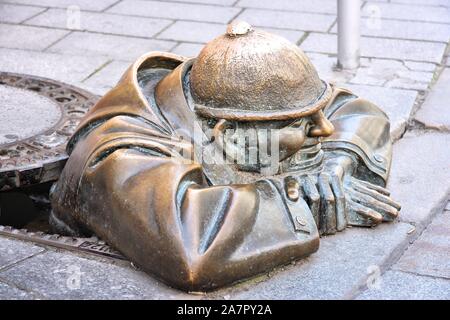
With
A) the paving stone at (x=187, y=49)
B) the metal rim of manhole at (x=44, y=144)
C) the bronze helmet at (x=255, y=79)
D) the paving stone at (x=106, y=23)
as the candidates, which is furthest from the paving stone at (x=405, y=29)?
the bronze helmet at (x=255, y=79)

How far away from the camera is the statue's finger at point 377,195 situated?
12.8ft

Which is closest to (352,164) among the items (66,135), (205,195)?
(205,195)

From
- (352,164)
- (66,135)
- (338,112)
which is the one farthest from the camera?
(66,135)

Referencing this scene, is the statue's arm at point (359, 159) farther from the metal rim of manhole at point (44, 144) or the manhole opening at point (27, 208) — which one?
the manhole opening at point (27, 208)

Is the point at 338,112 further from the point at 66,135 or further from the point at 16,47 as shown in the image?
the point at 16,47

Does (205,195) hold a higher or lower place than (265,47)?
lower

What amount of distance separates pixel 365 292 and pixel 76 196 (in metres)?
1.26

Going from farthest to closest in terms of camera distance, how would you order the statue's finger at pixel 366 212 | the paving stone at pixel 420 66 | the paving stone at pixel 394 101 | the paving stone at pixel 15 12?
1. the paving stone at pixel 15 12
2. the paving stone at pixel 420 66
3. the paving stone at pixel 394 101
4. the statue's finger at pixel 366 212

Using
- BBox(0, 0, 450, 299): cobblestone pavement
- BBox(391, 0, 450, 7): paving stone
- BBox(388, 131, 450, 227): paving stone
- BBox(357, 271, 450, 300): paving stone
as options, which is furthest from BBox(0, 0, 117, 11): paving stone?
BBox(357, 271, 450, 300): paving stone

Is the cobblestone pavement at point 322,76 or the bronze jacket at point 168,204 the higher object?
the bronze jacket at point 168,204

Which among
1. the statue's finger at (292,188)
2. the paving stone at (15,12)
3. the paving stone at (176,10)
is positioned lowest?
the paving stone at (176,10)

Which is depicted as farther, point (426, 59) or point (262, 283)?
point (426, 59)

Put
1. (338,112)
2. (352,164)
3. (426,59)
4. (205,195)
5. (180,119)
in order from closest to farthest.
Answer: (205,195)
(180,119)
(352,164)
(338,112)
(426,59)

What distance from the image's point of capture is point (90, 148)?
377 cm
